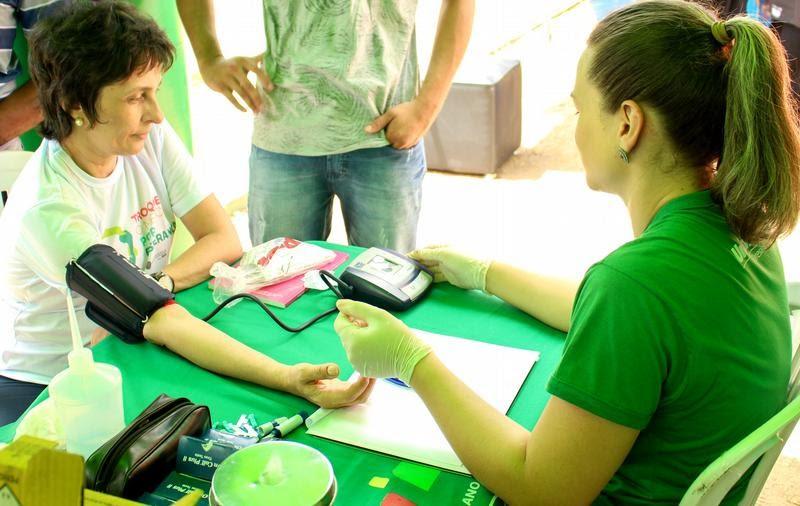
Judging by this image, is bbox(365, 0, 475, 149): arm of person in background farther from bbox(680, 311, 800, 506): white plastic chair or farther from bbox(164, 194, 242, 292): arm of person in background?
bbox(680, 311, 800, 506): white plastic chair

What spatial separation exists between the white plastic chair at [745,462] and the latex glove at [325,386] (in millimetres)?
493

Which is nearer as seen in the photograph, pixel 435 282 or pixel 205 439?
pixel 205 439

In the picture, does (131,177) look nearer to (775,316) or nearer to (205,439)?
(205,439)

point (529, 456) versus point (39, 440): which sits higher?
point (39, 440)

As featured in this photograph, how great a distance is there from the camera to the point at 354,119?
1.89 meters

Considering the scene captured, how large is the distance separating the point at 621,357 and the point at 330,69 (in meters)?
1.18

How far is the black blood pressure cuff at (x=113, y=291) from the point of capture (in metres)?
1.29

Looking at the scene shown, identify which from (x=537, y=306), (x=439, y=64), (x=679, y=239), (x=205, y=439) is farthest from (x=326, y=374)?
(x=439, y=64)

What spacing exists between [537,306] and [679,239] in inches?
18.5

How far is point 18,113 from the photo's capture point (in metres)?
1.99

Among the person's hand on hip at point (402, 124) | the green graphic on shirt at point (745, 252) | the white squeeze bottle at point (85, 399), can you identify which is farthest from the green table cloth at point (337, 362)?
the person's hand on hip at point (402, 124)

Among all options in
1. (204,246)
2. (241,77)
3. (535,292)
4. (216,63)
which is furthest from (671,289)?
(216,63)

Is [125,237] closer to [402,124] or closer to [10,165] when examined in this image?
[10,165]

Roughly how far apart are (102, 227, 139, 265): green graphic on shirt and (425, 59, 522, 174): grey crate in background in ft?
8.80
